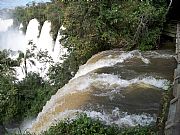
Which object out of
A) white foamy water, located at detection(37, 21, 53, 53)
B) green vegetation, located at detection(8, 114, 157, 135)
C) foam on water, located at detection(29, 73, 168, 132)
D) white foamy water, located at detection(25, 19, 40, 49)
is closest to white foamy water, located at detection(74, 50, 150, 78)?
foam on water, located at detection(29, 73, 168, 132)

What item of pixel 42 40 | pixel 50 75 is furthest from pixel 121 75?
pixel 42 40

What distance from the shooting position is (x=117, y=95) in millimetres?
9766

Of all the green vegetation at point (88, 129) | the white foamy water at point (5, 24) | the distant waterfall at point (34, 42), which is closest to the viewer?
the green vegetation at point (88, 129)

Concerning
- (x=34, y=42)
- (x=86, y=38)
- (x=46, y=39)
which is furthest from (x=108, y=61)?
(x=34, y=42)

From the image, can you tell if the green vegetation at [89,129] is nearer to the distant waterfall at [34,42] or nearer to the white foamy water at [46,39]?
the distant waterfall at [34,42]

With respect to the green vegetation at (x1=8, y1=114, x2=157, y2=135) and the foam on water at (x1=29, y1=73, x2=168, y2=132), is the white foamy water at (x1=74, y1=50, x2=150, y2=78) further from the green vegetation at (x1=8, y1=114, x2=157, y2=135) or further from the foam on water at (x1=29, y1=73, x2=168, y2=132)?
the green vegetation at (x1=8, y1=114, x2=157, y2=135)

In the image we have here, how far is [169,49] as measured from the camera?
48.2 ft

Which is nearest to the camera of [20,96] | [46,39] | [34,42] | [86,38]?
[86,38]

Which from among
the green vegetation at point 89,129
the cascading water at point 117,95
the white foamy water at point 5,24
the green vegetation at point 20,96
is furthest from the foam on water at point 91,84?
the white foamy water at point 5,24

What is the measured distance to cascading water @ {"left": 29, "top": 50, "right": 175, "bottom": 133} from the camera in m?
8.76

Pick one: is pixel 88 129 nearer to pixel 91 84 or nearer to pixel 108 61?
pixel 91 84

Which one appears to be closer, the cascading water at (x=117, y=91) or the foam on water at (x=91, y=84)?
the cascading water at (x=117, y=91)

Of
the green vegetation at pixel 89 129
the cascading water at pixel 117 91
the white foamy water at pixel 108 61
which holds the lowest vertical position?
the white foamy water at pixel 108 61

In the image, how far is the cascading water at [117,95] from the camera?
28.7 ft
